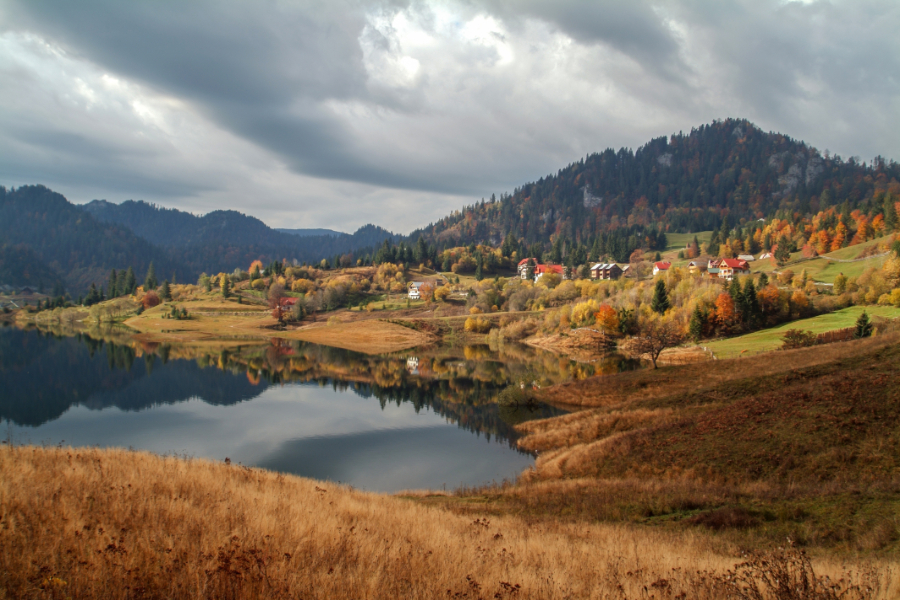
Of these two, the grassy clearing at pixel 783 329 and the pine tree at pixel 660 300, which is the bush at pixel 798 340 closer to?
the grassy clearing at pixel 783 329

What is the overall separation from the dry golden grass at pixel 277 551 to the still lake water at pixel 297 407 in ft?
49.5

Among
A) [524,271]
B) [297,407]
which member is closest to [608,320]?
[297,407]

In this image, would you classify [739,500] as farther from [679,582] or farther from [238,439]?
[238,439]

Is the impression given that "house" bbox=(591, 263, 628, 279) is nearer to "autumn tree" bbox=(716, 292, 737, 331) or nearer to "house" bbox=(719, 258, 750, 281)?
"house" bbox=(719, 258, 750, 281)

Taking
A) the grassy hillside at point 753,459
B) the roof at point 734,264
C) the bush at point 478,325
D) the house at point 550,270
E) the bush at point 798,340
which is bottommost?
the bush at point 478,325

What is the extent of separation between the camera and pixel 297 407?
4669cm

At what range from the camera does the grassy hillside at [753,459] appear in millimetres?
12477

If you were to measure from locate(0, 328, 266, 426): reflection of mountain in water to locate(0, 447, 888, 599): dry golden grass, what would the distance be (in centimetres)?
3978

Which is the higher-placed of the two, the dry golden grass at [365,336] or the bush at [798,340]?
the bush at [798,340]

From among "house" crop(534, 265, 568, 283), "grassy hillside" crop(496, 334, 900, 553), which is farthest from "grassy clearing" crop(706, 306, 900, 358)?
"house" crop(534, 265, 568, 283)

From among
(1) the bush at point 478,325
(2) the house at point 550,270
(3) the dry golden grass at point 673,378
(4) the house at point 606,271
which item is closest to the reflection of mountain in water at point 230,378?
(3) the dry golden grass at point 673,378

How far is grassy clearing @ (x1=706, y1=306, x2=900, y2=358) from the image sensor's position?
55.5 m

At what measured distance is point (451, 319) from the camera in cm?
12294

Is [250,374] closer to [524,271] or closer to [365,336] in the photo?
[365,336]
